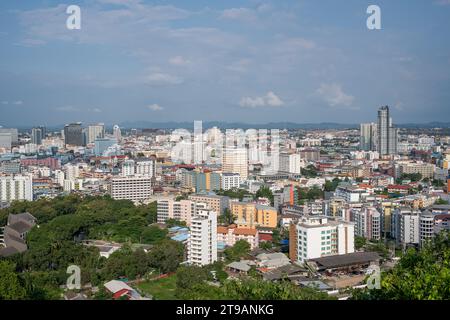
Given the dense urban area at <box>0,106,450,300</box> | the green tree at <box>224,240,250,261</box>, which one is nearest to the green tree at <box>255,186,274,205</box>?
the dense urban area at <box>0,106,450,300</box>

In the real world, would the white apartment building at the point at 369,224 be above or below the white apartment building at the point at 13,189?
below

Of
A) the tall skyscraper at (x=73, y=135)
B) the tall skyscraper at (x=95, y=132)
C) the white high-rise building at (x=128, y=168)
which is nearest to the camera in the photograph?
the white high-rise building at (x=128, y=168)

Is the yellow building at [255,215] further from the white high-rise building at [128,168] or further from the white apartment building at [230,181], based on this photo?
the white high-rise building at [128,168]

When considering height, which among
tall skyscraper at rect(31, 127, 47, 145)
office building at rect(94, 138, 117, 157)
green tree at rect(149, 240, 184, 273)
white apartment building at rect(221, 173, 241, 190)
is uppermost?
tall skyscraper at rect(31, 127, 47, 145)

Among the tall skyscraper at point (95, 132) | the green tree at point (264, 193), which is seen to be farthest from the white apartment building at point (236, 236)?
the tall skyscraper at point (95, 132)

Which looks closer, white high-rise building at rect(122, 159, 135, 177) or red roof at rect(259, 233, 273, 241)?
red roof at rect(259, 233, 273, 241)

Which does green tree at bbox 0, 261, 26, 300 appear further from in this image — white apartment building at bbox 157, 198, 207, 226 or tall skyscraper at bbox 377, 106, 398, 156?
tall skyscraper at bbox 377, 106, 398, 156
